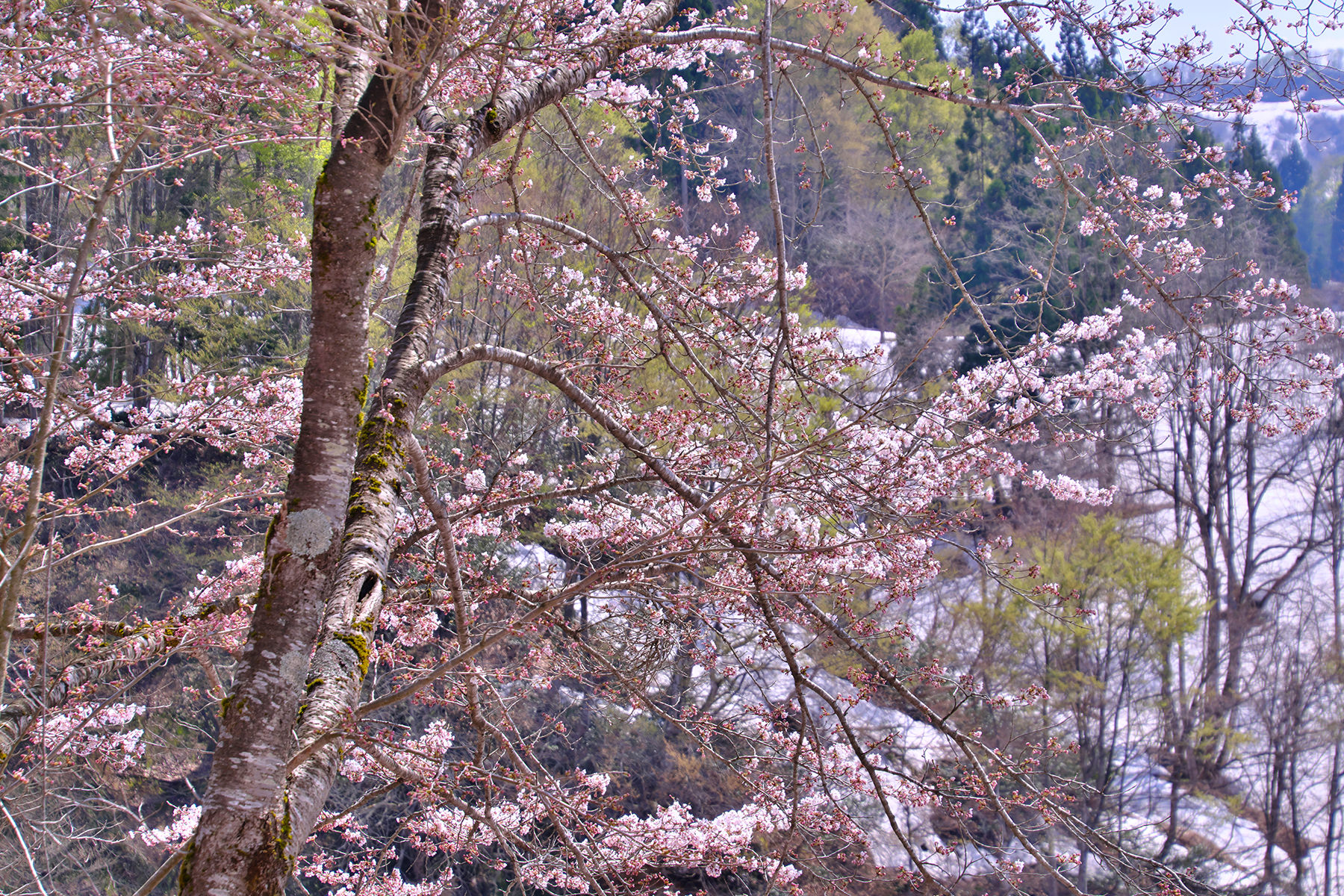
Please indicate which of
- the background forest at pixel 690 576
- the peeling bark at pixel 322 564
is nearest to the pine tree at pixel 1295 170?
the background forest at pixel 690 576

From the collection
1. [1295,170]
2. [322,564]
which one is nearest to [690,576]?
[322,564]

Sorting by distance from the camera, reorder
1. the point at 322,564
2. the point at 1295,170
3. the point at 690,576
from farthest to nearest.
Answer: the point at 1295,170 < the point at 690,576 < the point at 322,564

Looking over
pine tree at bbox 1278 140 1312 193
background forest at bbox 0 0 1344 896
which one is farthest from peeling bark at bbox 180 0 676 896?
pine tree at bbox 1278 140 1312 193

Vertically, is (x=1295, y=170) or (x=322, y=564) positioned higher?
(x=1295, y=170)

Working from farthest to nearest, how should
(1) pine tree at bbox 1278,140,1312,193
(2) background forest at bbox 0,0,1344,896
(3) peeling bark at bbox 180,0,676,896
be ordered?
(1) pine tree at bbox 1278,140,1312,193, (2) background forest at bbox 0,0,1344,896, (3) peeling bark at bbox 180,0,676,896

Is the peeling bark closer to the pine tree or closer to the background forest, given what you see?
the background forest

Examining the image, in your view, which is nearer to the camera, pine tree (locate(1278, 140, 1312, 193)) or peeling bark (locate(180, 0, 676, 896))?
peeling bark (locate(180, 0, 676, 896))

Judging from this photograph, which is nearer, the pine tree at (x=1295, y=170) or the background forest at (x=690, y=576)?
the background forest at (x=690, y=576)

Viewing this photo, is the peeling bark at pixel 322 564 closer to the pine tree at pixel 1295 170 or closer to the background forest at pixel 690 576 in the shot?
the background forest at pixel 690 576

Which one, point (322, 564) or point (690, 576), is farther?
point (690, 576)

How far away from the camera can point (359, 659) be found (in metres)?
2.13

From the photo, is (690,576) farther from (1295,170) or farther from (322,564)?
(1295,170)

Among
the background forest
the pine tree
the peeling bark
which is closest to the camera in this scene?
the peeling bark

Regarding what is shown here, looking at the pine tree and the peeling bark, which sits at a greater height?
the pine tree
